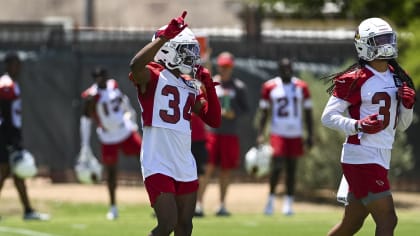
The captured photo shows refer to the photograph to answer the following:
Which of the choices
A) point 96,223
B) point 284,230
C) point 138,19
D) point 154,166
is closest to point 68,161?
point 96,223

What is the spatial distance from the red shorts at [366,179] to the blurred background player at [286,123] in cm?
735

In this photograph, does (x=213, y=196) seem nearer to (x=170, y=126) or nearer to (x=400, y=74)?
(x=400, y=74)

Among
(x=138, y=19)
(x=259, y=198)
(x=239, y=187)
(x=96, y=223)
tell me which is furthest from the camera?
(x=138, y=19)

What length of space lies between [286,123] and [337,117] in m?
7.37

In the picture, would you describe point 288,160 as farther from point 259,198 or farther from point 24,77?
point 24,77

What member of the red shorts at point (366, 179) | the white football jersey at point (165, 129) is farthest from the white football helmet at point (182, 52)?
the red shorts at point (366, 179)

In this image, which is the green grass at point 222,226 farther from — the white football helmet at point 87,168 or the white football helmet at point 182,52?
the white football helmet at point 182,52

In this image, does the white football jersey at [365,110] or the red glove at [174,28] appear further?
the white football jersey at [365,110]

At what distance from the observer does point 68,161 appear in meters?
22.2

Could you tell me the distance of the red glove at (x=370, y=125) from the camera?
8.92 meters

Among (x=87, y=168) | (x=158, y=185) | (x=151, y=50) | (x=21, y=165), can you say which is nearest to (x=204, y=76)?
(x=151, y=50)

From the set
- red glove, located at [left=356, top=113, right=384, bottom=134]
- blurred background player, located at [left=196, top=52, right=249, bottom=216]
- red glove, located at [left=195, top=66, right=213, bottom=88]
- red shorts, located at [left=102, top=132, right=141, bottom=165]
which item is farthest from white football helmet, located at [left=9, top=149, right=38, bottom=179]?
red glove, located at [left=356, top=113, right=384, bottom=134]

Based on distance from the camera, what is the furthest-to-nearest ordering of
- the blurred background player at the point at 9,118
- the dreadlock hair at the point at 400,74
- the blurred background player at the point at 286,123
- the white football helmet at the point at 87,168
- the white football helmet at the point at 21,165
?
the white football helmet at the point at 87,168, the blurred background player at the point at 286,123, the white football helmet at the point at 21,165, the blurred background player at the point at 9,118, the dreadlock hair at the point at 400,74

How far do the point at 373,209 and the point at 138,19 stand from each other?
1301 inches
